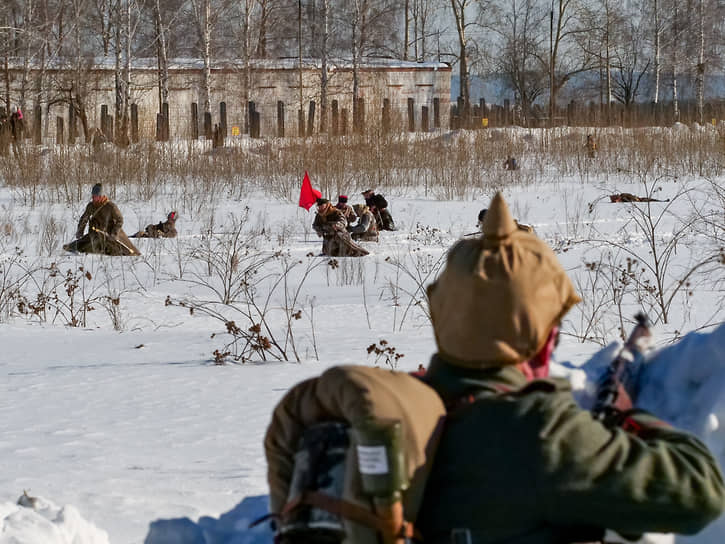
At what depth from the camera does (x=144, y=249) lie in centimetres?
1098

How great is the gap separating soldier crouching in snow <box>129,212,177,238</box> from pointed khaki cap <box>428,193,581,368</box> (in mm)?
10387

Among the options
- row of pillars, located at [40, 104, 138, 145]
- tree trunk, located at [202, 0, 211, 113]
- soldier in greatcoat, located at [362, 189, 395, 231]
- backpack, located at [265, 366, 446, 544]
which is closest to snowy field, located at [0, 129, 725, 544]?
soldier in greatcoat, located at [362, 189, 395, 231]

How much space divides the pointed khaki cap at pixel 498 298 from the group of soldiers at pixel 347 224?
8706 mm

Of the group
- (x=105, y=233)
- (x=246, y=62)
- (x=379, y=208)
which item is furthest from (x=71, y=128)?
(x=105, y=233)

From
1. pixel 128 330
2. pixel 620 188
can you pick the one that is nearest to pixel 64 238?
pixel 128 330

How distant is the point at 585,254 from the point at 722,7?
2913 centimetres

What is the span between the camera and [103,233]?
10.4 meters

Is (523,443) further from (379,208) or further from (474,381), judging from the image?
(379,208)

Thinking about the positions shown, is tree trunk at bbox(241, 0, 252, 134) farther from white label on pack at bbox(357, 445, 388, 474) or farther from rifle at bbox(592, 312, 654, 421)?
white label on pack at bbox(357, 445, 388, 474)

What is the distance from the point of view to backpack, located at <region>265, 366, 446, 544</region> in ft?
4.06

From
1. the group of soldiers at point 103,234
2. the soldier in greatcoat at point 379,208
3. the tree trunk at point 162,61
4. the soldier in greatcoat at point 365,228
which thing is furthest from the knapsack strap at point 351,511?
the tree trunk at point 162,61

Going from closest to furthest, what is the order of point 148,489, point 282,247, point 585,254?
1. point 148,489
2. point 585,254
3. point 282,247

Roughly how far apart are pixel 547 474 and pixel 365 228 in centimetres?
1004

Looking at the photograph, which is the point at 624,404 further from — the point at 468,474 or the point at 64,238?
the point at 64,238
